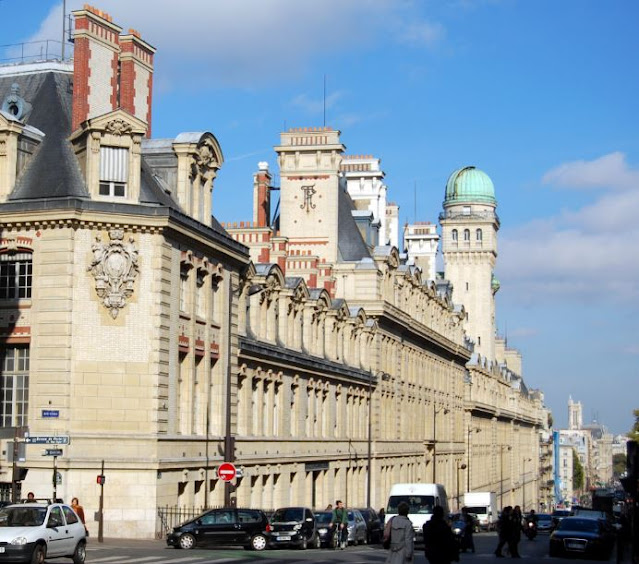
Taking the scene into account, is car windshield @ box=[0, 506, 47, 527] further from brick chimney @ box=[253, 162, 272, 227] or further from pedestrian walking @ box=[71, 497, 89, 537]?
brick chimney @ box=[253, 162, 272, 227]

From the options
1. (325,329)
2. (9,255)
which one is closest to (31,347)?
(9,255)

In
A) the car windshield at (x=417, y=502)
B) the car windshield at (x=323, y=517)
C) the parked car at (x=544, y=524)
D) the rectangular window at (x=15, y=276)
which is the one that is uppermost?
the rectangular window at (x=15, y=276)

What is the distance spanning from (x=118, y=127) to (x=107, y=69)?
5.44 meters

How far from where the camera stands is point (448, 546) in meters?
22.8

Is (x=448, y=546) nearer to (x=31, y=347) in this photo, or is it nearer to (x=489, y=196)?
(x=31, y=347)

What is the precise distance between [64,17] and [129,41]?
2965 millimetres

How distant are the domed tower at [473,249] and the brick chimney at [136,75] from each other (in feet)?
350

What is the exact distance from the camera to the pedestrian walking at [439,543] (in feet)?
74.9

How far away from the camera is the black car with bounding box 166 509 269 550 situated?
39.9 m

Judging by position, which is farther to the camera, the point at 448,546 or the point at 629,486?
the point at 629,486

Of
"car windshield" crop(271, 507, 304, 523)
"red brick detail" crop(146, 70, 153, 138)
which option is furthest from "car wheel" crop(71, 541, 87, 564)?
"red brick detail" crop(146, 70, 153, 138)

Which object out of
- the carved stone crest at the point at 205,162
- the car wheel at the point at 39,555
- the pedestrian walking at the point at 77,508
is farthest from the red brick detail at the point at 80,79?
the car wheel at the point at 39,555

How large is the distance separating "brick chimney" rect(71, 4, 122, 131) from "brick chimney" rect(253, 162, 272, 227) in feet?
96.9

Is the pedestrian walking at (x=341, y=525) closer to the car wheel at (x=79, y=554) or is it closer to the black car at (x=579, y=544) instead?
the black car at (x=579, y=544)
